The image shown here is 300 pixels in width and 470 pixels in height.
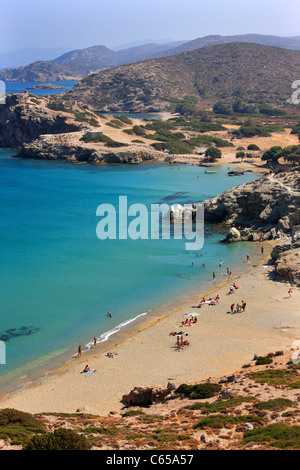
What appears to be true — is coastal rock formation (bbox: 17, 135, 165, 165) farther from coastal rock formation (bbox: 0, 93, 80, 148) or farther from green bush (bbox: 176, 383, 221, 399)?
green bush (bbox: 176, 383, 221, 399)

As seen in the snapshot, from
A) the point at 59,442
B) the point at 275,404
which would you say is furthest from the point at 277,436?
the point at 59,442

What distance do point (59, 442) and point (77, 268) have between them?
21.8 m

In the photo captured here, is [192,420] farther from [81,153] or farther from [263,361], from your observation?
[81,153]

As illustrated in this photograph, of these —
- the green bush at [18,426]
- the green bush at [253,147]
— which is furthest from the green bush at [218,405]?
the green bush at [253,147]

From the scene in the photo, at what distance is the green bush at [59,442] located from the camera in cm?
1027

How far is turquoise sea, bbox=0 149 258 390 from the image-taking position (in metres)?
23.3

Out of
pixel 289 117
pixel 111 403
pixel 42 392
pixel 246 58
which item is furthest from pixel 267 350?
pixel 246 58

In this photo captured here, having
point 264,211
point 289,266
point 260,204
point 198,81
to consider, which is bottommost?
point 289,266

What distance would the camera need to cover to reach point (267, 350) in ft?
64.8

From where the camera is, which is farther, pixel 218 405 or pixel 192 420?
pixel 218 405

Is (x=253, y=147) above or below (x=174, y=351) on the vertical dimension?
above
